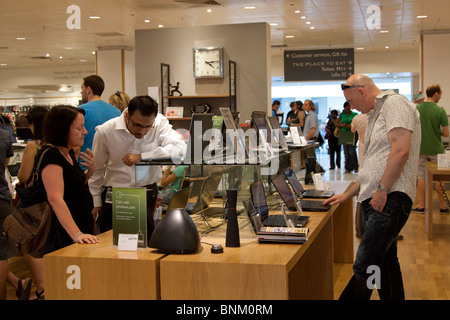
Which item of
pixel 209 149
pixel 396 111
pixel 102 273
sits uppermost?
pixel 396 111

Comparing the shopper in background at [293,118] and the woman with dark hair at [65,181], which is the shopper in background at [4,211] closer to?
the woman with dark hair at [65,181]

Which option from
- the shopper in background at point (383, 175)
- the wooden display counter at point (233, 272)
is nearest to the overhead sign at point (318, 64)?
the shopper in background at point (383, 175)

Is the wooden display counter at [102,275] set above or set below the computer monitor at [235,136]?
below

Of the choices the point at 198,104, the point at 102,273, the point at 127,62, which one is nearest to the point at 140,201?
the point at 102,273

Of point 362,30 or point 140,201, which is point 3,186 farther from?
point 362,30

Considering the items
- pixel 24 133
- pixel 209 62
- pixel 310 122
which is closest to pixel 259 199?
pixel 209 62

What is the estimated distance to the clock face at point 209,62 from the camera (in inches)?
351

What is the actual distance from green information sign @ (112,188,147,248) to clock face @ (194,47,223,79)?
6.65 meters

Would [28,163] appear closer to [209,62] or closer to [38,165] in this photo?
[38,165]

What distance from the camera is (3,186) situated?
351 cm

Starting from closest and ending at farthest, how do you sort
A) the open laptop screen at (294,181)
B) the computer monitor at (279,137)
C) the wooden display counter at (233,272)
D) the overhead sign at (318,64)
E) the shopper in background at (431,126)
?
1. the wooden display counter at (233,272)
2. the open laptop screen at (294,181)
3. the computer monitor at (279,137)
4. the shopper in background at (431,126)
5. the overhead sign at (318,64)

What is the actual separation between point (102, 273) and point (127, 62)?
40.7ft

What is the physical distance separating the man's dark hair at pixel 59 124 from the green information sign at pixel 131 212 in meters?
0.57

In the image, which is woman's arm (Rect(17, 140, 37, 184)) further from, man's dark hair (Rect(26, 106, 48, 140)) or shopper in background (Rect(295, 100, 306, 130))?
shopper in background (Rect(295, 100, 306, 130))
